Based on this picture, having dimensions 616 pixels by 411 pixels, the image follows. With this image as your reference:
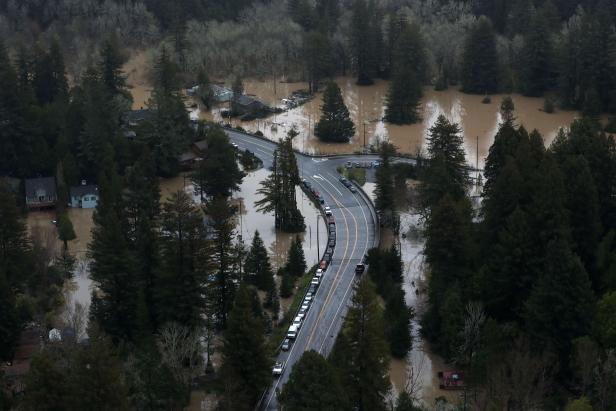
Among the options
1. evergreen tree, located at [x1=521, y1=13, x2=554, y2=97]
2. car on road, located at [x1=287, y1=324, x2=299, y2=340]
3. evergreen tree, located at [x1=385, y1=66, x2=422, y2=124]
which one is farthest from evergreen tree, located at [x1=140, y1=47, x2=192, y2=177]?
evergreen tree, located at [x1=521, y1=13, x2=554, y2=97]

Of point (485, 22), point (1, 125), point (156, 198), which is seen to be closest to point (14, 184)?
point (1, 125)

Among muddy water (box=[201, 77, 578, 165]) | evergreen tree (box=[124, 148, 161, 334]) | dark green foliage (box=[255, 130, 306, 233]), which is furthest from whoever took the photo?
muddy water (box=[201, 77, 578, 165])

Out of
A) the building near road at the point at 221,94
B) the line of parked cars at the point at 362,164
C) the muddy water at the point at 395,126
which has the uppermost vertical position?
the building near road at the point at 221,94

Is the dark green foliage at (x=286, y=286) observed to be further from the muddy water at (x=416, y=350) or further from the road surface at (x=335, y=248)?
the muddy water at (x=416, y=350)

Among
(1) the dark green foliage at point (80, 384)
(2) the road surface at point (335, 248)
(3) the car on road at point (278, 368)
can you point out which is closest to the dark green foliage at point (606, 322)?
(2) the road surface at point (335, 248)

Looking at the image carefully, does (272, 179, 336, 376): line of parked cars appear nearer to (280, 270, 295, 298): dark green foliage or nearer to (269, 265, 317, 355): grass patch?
(269, 265, 317, 355): grass patch

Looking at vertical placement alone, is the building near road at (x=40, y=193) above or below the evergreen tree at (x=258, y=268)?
above

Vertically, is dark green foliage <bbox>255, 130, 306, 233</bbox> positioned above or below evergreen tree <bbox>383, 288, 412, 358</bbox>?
above
